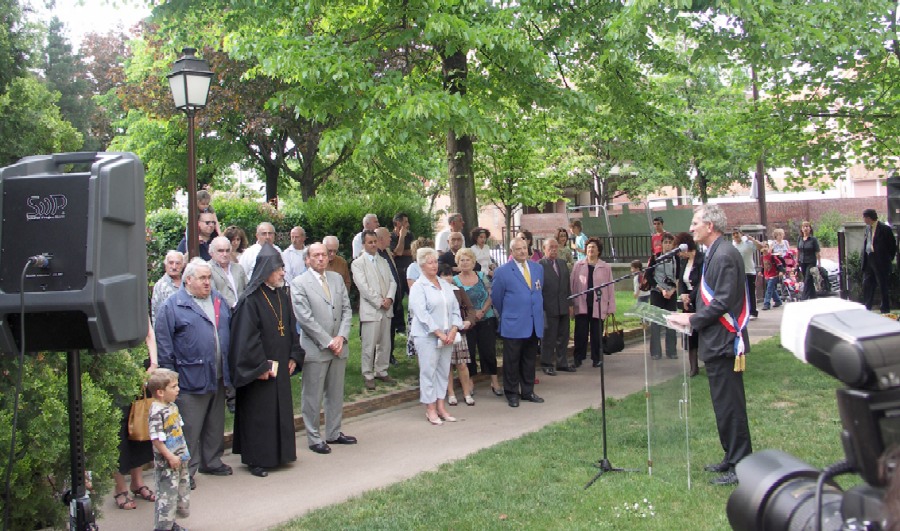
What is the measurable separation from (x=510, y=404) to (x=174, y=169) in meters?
20.1

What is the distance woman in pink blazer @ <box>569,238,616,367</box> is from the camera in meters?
12.8

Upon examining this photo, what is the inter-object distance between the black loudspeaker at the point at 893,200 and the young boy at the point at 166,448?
51.4 ft

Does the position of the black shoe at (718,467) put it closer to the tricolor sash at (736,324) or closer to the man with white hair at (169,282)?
the tricolor sash at (736,324)

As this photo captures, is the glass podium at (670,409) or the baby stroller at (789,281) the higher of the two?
the baby stroller at (789,281)

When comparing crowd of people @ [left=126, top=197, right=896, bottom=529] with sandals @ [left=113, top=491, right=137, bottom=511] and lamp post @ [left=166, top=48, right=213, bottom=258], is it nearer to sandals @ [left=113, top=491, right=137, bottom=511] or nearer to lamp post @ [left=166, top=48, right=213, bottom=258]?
sandals @ [left=113, top=491, right=137, bottom=511]

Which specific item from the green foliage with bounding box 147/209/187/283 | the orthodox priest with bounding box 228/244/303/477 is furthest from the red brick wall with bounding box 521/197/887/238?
the orthodox priest with bounding box 228/244/303/477

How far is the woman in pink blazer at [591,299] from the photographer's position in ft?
42.0

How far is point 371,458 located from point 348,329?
1401 millimetres

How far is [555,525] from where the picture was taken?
601cm

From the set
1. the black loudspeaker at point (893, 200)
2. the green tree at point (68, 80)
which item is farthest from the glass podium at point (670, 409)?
the green tree at point (68, 80)

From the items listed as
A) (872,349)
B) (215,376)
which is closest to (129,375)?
(215,376)

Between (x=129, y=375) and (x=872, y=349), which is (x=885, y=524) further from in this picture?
(x=129, y=375)

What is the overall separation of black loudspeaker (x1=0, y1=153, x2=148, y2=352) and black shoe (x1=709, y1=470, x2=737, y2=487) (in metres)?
4.69

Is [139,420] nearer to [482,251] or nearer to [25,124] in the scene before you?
[482,251]
